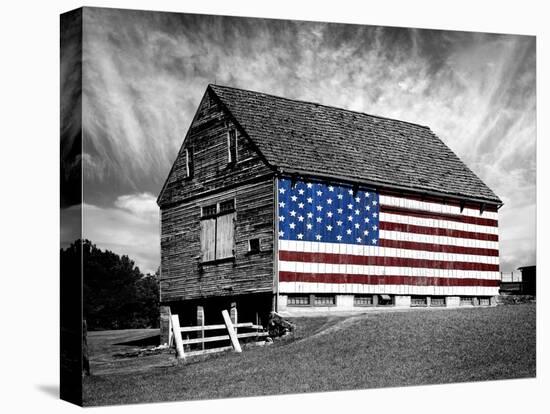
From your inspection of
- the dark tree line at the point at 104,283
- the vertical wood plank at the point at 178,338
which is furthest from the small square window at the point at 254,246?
the dark tree line at the point at 104,283

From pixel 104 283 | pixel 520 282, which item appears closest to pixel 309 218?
pixel 104 283

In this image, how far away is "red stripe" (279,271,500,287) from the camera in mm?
20245

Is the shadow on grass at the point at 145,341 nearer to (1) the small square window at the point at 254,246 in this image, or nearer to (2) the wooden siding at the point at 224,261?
(2) the wooden siding at the point at 224,261

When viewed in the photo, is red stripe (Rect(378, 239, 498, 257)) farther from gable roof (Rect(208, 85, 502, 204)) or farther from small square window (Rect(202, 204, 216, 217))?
small square window (Rect(202, 204, 216, 217))

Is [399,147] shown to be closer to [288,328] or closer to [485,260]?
[485,260]

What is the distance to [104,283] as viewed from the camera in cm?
1752

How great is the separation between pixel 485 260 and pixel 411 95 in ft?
14.5

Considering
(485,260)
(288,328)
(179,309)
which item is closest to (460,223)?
(485,260)

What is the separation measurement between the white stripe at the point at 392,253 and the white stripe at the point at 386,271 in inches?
10.5

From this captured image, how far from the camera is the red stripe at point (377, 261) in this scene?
2014 centimetres

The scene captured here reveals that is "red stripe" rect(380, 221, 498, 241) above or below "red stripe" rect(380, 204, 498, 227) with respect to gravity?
below

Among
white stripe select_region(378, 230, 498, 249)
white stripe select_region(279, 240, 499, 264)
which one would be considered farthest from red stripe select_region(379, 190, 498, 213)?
white stripe select_region(279, 240, 499, 264)

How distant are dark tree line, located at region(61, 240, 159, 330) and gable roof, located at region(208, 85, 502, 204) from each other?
403cm

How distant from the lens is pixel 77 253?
17453 mm
